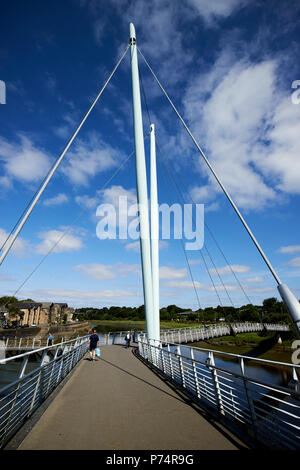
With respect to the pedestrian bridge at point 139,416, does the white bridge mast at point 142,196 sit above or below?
above

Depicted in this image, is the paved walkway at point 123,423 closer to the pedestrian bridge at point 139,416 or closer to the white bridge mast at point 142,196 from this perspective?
the pedestrian bridge at point 139,416

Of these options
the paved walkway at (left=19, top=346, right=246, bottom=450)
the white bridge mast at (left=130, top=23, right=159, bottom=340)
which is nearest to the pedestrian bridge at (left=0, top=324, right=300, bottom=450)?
the paved walkway at (left=19, top=346, right=246, bottom=450)

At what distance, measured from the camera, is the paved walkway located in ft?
11.7

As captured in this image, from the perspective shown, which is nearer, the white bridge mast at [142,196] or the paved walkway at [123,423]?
the paved walkway at [123,423]

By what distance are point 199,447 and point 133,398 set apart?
9.45 ft

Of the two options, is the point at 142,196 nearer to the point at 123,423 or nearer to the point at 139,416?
the point at 139,416

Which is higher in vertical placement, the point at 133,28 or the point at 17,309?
the point at 133,28

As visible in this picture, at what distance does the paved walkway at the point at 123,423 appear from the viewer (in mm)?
3576

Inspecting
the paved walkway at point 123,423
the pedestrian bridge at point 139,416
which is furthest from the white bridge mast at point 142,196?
the paved walkway at point 123,423

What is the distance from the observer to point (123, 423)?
4.36 m

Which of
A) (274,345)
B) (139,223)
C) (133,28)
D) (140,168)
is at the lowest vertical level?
(274,345)

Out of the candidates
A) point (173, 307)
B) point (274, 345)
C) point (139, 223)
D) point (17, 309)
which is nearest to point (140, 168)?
point (139, 223)
